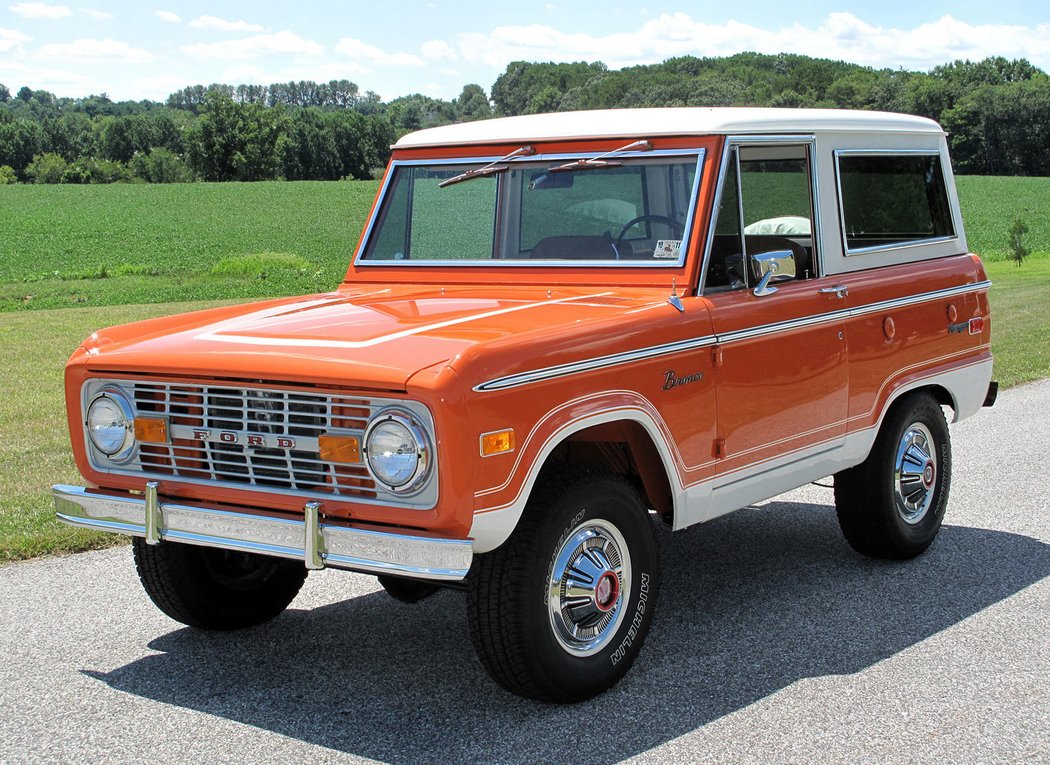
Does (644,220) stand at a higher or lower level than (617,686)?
higher

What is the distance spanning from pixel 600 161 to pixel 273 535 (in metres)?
2.20

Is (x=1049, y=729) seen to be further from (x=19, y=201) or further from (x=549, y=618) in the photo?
(x=19, y=201)

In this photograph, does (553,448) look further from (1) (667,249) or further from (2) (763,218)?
(2) (763,218)

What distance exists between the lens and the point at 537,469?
3.97m

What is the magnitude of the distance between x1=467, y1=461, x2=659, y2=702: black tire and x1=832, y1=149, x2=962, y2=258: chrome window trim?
77.4 inches

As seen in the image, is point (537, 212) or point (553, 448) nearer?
point (553, 448)

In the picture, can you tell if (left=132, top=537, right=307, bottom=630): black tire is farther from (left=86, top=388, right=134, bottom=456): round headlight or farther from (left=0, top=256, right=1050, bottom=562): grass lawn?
(left=0, top=256, right=1050, bottom=562): grass lawn

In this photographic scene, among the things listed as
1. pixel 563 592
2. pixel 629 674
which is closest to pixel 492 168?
pixel 563 592

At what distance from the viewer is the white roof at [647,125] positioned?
511 centimetres

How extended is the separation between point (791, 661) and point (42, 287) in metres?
25.5

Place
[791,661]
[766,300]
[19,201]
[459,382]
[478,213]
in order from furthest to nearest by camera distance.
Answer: [19,201], [478,213], [766,300], [791,661], [459,382]

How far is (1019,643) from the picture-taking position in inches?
191

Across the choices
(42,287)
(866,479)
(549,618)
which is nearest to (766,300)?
(866,479)

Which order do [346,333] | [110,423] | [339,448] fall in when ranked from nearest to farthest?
[339,448], [346,333], [110,423]
